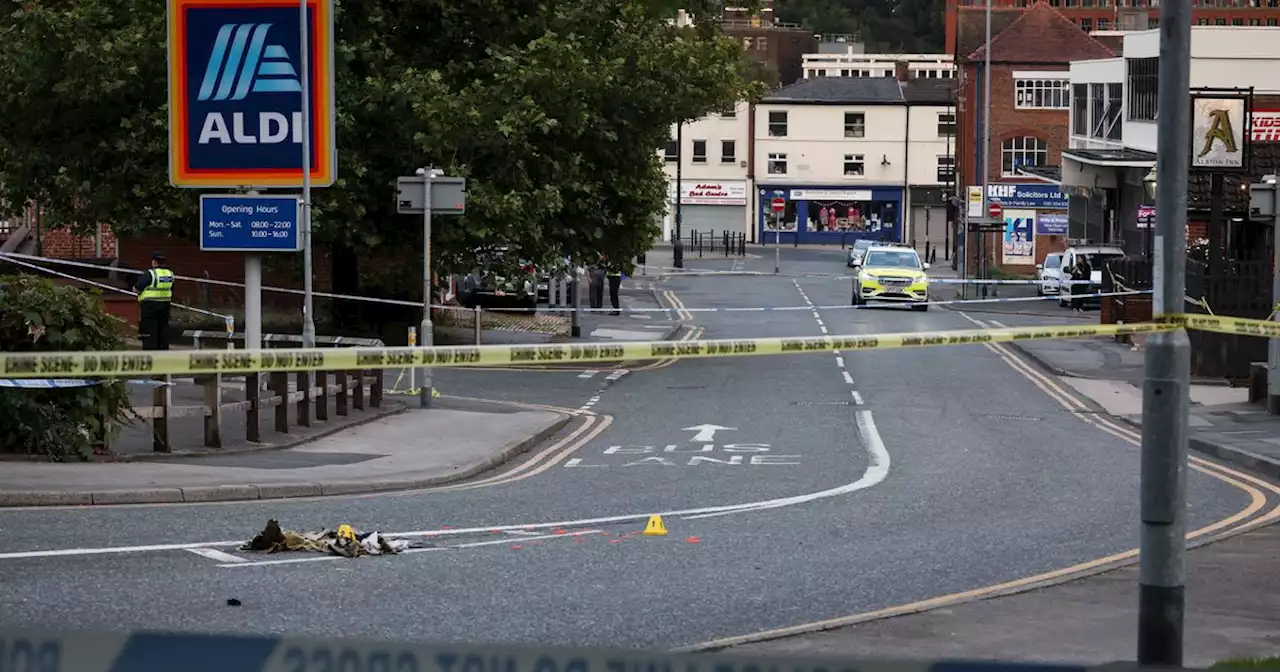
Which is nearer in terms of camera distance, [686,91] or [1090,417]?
[1090,417]

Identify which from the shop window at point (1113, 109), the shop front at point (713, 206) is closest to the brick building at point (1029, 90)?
the shop window at point (1113, 109)

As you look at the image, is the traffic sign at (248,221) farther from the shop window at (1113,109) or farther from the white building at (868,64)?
the white building at (868,64)

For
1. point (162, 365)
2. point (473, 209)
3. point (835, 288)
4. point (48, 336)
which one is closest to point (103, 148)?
point (473, 209)

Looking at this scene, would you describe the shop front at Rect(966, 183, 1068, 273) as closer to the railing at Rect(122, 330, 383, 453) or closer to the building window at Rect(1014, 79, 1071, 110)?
the building window at Rect(1014, 79, 1071, 110)

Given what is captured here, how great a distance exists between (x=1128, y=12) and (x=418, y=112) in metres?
82.5

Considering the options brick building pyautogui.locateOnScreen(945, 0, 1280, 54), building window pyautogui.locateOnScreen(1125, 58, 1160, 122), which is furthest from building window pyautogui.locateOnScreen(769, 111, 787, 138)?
building window pyautogui.locateOnScreen(1125, 58, 1160, 122)

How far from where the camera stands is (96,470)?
623 inches

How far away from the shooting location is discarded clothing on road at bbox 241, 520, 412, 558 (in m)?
12.3

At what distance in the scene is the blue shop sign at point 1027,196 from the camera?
236ft

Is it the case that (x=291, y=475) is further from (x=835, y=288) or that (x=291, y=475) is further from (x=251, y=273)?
(x=835, y=288)

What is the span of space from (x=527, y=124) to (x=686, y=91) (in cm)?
400

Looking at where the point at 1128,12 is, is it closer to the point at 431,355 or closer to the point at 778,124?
the point at 778,124

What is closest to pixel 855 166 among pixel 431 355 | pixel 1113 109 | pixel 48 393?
pixel 1113 109

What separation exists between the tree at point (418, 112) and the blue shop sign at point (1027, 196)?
38.7m
